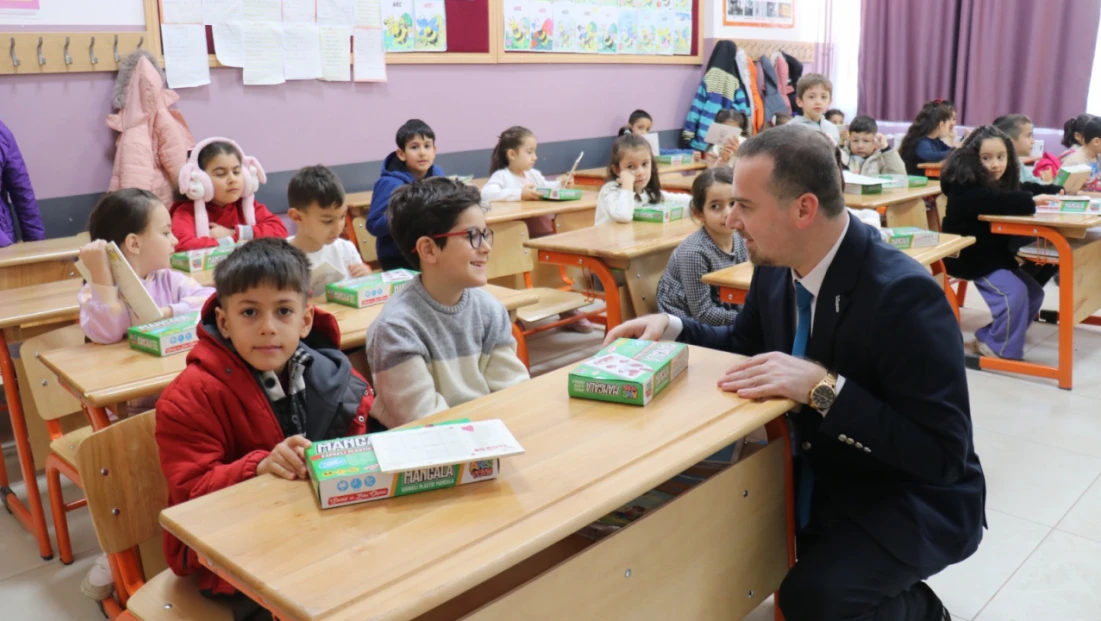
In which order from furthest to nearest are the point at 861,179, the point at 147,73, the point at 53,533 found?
the point at 861,179, the point at 147,73, the point at 53,533

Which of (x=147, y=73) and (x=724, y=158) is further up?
(x=147, y=73)

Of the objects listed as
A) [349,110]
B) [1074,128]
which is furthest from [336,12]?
[1074,128]

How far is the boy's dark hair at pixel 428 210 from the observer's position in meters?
1.93

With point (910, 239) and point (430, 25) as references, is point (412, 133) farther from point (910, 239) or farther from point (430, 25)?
point (910, 239)

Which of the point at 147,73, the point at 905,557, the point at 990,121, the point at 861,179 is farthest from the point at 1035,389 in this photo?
the point at 990,121

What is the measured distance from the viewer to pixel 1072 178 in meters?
4.62

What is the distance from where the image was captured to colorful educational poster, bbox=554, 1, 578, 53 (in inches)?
241

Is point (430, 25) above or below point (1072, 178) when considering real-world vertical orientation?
above

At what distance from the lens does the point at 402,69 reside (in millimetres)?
5234

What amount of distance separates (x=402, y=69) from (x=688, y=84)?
295 centimetres

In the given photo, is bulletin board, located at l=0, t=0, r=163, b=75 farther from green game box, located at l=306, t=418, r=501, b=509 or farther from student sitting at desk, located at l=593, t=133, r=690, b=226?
green game box, located at l=306, t=418, r=501, b=509

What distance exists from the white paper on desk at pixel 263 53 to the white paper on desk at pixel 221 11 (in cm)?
7

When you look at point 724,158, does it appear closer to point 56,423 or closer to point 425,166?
point 425,166

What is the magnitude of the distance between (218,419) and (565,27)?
5155 mm
